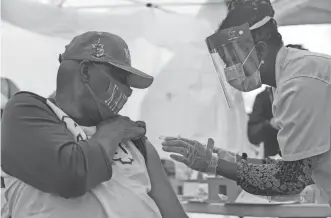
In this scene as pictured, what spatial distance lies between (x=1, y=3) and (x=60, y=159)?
2.57 m

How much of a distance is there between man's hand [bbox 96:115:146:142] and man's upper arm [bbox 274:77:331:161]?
1.34 feet

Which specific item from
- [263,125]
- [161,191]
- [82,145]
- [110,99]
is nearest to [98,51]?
[110,99]

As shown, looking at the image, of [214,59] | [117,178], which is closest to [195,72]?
[214,59]

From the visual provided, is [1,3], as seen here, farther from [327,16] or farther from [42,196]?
[42,196]

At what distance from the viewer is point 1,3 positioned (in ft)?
11.4

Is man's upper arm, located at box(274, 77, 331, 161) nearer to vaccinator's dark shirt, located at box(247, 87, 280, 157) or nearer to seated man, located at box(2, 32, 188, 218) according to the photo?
seated man, located at box(2, 32, 188, 218)

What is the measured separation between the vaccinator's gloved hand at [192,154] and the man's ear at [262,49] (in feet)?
1.16

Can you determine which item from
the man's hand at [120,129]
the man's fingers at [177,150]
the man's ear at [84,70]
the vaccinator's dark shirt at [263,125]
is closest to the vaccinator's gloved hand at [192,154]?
the man's fingers at [177,150]

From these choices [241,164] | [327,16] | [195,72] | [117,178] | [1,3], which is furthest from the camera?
[195,72]

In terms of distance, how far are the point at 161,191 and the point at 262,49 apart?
0.54 meters

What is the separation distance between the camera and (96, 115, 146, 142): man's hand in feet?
4.29

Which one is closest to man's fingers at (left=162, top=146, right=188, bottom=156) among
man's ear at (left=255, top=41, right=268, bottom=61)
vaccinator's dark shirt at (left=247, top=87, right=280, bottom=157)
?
man's ear at (left=255, top=41, right=268, bottom=61)

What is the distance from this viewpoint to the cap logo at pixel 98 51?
1.34 m

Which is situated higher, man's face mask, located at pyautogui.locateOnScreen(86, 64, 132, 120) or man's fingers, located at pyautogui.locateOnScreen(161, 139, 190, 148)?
man's face mask, located at pyautogui.locateOnScreen(86, 64, 132, 120)
